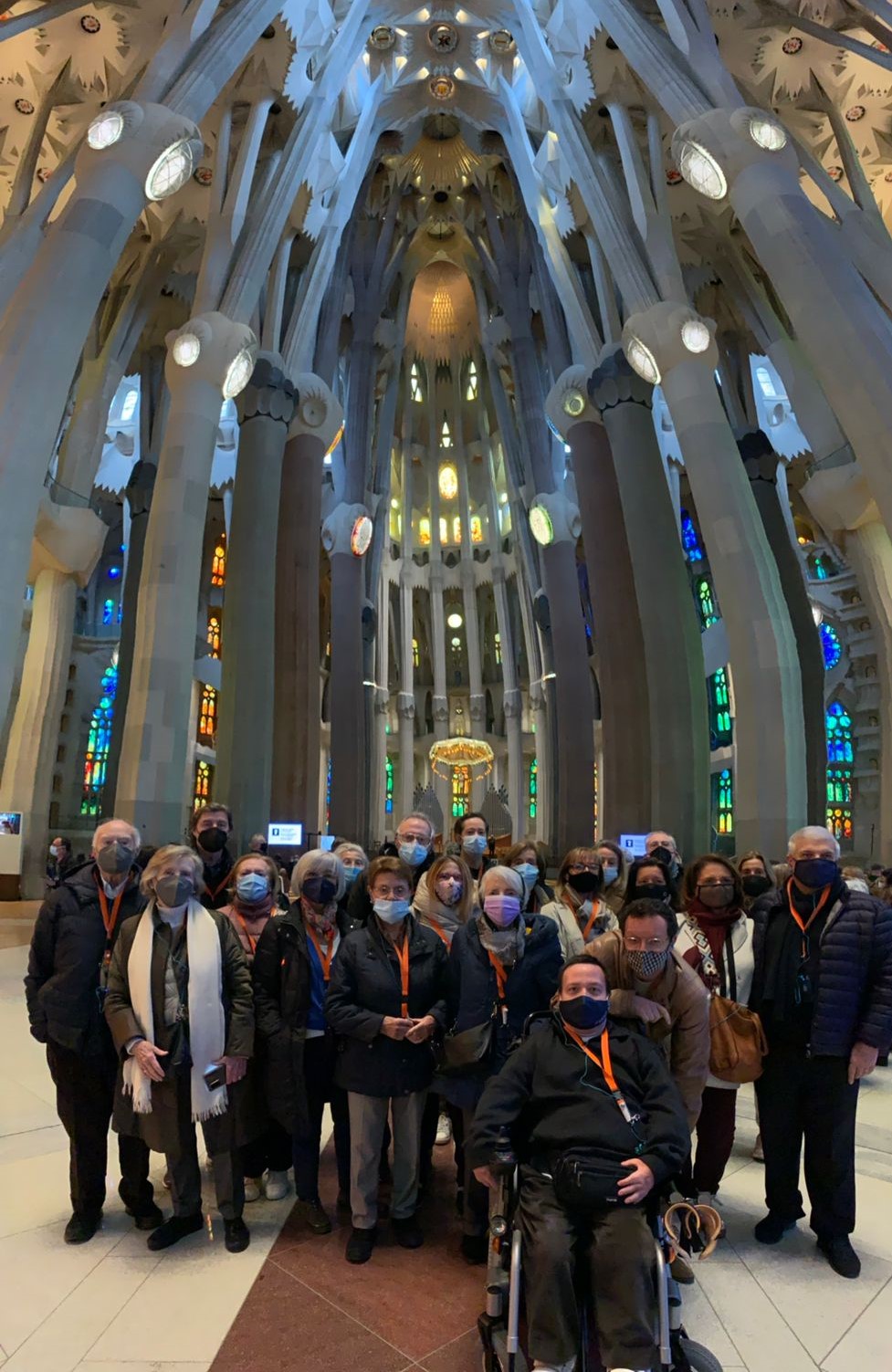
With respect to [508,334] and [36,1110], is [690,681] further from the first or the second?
[508,334]

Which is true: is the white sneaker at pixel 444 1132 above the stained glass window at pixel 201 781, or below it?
below

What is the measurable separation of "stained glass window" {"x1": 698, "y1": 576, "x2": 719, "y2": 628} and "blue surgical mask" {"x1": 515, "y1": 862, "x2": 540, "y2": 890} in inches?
857

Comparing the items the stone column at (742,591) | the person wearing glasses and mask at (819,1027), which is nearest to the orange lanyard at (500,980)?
the person wearing glasses and mask at (819,1027)

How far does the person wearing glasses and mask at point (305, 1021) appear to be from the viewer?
3053 millimetres

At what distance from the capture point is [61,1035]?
2939 mm

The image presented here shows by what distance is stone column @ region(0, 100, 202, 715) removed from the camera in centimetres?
800

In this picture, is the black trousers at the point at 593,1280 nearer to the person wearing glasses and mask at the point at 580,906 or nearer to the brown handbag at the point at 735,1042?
the brown handbag at the point at 735,1042

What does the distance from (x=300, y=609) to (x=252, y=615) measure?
2.51 m

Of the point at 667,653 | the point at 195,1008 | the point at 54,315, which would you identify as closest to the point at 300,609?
the point at 667,653

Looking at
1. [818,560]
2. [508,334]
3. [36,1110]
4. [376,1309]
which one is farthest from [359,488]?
[376,1309]

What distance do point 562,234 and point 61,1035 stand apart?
1995 centimetres

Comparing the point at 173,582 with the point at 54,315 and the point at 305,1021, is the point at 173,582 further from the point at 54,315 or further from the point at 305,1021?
the point at 305,1021

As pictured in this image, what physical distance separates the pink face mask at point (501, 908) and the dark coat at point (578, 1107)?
0.48m

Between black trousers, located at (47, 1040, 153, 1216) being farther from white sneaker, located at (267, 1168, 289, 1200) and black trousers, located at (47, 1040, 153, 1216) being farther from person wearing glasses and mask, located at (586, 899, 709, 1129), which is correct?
person wearing glasses and mask, located at (586, 899, 709, 1129)
